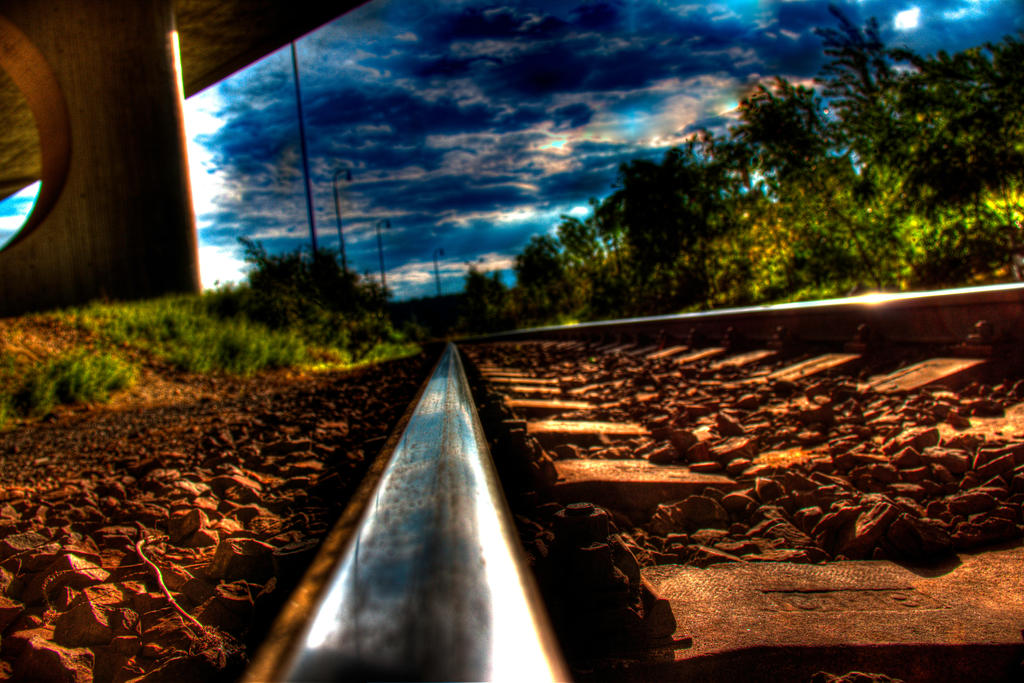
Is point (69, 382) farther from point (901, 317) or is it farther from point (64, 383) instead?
point (901, 317)

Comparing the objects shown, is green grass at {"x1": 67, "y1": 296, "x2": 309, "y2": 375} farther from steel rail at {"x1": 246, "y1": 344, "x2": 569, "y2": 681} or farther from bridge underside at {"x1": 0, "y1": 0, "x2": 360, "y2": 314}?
steel rail at {"x1": 246, "y1": 344, "x2": 569, "y2": 681}

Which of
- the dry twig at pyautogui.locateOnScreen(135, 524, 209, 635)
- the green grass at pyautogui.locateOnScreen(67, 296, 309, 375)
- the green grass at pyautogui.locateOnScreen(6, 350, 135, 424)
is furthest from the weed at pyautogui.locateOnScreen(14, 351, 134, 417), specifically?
the dry twig at pyautogui.locateOnScreen(135, 524, 209, 635)

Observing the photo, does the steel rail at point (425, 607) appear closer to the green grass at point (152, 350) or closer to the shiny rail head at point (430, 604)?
the shiny rail head at point (430, 604)

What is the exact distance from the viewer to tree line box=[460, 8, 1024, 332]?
7934 millimetres

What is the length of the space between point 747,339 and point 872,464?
9.80ft

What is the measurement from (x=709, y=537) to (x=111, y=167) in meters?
12.4

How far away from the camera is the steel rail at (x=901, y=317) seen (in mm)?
2484

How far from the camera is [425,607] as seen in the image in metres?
0.29

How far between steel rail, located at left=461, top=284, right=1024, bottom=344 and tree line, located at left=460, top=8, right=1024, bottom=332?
209 inches

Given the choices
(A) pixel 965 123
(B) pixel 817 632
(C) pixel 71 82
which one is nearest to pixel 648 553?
(B) pixel 817 632

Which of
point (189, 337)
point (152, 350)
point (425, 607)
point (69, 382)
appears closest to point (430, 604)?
point (425, 607)

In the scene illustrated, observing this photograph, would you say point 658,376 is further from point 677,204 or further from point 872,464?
point 677,204

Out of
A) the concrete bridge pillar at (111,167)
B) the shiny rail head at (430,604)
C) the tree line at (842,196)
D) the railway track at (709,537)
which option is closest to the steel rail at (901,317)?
the railway track at (709,537)

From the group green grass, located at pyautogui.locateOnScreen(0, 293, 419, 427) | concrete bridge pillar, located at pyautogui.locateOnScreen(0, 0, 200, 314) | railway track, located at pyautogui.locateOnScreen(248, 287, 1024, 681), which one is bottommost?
railway track, located at pyautogui.locateOnScreen(248, 287, 1024, 681)
